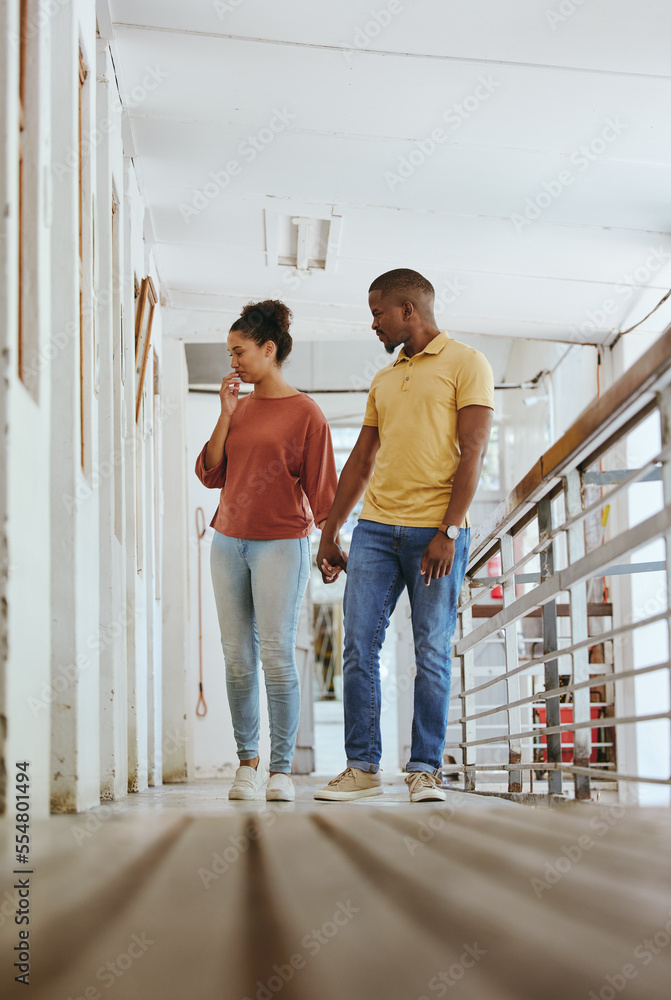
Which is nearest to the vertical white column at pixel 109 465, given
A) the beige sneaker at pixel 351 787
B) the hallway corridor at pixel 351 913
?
the beige sneaker at pixel 351 787

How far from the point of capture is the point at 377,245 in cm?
441

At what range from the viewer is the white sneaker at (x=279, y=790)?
7.45 ft

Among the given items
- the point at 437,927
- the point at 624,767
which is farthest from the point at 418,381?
the point at 624,767

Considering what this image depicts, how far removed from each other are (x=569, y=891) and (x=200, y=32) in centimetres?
257

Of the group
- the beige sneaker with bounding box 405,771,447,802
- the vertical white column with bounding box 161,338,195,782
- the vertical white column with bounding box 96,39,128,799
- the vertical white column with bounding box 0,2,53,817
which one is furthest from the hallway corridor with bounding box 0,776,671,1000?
the vertical white column with bounding box 161,338,195,782

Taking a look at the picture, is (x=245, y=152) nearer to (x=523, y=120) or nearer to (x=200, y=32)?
(x=200, y=32)

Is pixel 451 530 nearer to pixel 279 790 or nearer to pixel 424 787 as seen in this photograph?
pixel 424 787

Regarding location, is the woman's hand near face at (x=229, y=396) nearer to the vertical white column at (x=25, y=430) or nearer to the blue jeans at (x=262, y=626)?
the blue jeans at (x=262, y=626)

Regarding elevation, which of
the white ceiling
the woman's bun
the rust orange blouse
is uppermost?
the white ceiling

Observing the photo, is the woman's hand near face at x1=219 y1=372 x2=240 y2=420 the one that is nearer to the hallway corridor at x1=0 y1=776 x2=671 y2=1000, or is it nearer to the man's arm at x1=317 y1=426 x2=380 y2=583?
the man's arm at x1=317 y1=426 x2=380 y2=583

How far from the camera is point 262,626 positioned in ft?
8.19

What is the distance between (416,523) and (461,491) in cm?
14

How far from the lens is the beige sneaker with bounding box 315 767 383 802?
7.23 ft

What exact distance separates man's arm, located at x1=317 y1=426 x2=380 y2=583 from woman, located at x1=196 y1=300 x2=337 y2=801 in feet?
0.15
